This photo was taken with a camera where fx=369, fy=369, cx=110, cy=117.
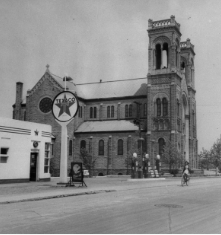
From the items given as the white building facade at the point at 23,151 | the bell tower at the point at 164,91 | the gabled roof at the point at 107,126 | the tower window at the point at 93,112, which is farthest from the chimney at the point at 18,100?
the white building facade at the point at 23,151

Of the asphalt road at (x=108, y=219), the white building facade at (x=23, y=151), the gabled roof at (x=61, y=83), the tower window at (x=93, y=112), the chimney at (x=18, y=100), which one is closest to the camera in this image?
the asphalt road at (x=108, y=219)

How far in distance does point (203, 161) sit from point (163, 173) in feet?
91.5

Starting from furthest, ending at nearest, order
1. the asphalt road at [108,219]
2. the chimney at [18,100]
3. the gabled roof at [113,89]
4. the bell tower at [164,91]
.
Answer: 1. the gabled roof at [113,89]
2. the chimney at [18,100]
3. the bell tower at [164,91]
4. the asphalt road at [108,219]

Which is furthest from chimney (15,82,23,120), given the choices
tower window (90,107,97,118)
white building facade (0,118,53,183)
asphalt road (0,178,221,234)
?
asphalt road (0,178,221,234)

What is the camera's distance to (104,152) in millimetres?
63438

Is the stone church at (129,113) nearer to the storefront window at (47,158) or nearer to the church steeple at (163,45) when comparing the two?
the church steeple at (163,45)

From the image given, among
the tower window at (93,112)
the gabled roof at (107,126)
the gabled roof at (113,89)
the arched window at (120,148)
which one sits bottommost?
the arched window at (120,148)

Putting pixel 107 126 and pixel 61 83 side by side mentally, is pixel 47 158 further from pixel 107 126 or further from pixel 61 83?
pixel 61 83

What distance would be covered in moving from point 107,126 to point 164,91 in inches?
468

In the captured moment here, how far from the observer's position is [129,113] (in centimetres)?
6694

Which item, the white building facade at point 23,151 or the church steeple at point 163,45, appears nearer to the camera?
the white building facade at point 23,151

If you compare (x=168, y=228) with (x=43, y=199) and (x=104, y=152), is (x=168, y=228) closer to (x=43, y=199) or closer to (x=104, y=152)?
(x=43, y=199)

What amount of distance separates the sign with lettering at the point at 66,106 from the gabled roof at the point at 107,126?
121 feet

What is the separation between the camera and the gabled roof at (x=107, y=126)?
63.6 m
